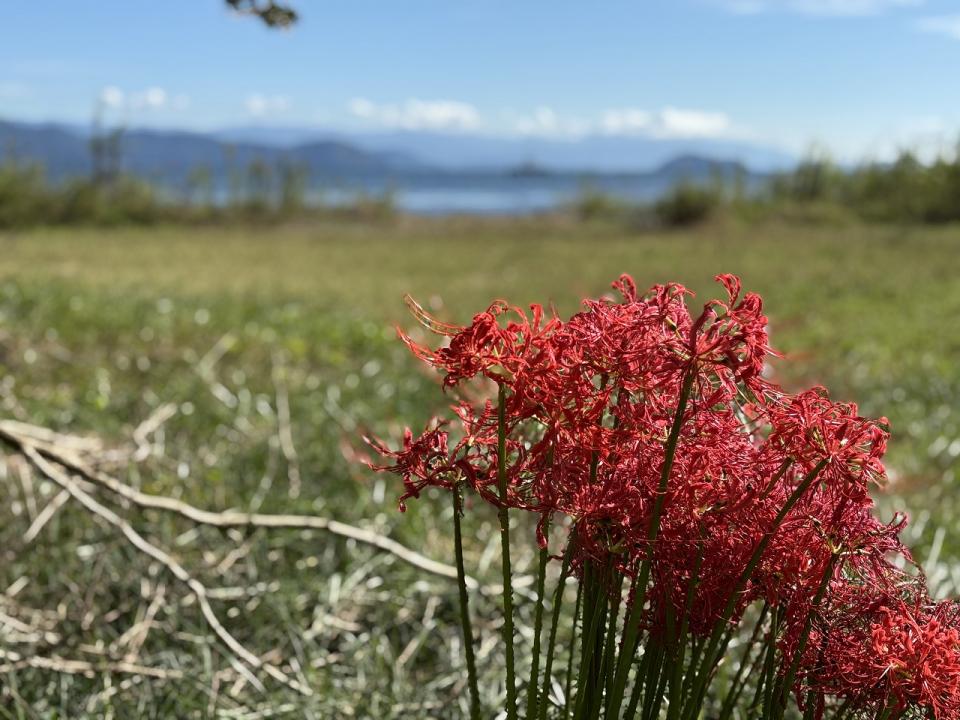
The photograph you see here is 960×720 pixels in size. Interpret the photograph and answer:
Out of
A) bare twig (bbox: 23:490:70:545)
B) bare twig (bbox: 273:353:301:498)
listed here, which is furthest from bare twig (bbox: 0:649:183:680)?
bare twig (bbox: 273:353:301:498)

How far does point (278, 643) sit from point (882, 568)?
153cm

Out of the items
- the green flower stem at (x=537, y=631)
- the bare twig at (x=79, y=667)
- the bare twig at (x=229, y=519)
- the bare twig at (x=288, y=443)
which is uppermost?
the green flower stem at (x=537, y=631)

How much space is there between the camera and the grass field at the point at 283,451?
203 cm

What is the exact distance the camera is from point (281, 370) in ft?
15.7

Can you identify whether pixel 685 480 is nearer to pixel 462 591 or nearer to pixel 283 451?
pixel 462 591

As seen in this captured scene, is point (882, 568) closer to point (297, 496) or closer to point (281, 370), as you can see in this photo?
point (297, 496)

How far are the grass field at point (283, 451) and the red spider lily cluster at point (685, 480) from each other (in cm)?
A: 19

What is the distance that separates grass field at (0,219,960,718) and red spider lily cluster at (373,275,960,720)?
0.19 meters

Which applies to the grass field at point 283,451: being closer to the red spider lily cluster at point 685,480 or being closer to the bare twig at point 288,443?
the bare twig at point 288,443

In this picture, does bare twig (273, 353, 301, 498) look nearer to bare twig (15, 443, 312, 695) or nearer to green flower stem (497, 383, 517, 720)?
bare twig (15, 443, 312, 695)

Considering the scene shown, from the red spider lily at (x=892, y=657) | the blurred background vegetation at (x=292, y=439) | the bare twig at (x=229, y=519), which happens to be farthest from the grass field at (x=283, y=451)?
the red spider lily at (x=892, y=657)

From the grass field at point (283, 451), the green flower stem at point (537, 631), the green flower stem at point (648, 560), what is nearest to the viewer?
the green flower stem at point (648, 560)

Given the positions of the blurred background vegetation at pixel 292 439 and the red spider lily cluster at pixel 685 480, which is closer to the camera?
the red spider lily cluster at pixel 685 480

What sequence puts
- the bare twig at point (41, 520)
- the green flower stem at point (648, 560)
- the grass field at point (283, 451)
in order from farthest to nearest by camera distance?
the bare twig at point (41, 520) < the grass field at point (283, 451) < the green flower stem at point (648, 560)
